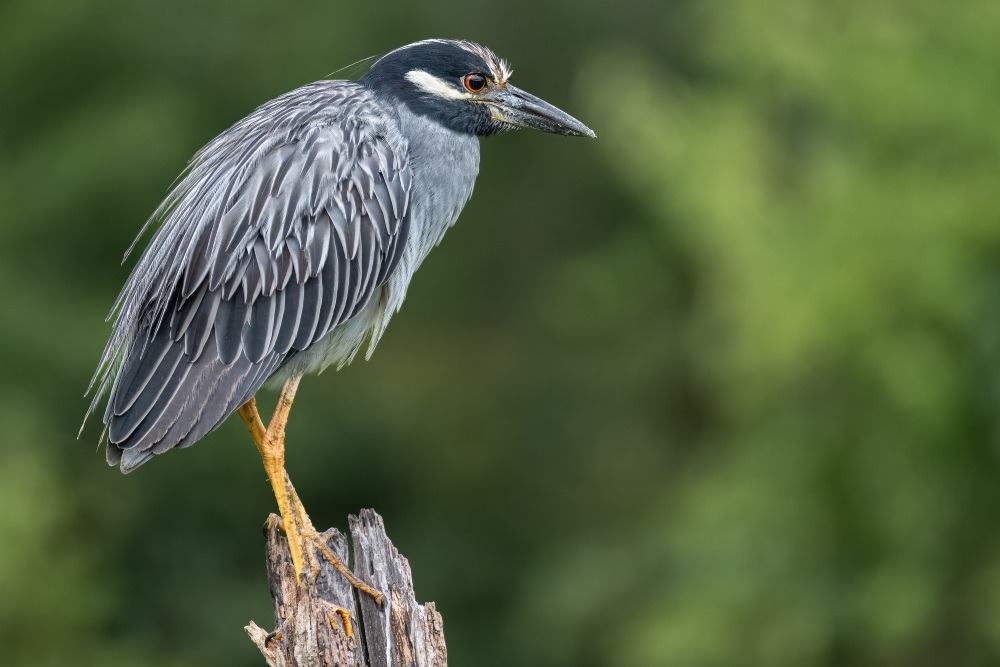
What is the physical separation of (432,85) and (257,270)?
1201mm

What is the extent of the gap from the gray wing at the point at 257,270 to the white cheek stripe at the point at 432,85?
12.4 inches

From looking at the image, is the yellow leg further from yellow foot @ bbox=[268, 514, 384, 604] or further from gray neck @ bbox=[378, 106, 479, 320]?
gray neck @ bbox=[378, 106, 479, 320]

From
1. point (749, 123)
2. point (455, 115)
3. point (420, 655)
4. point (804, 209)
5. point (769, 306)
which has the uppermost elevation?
point (749, 123)

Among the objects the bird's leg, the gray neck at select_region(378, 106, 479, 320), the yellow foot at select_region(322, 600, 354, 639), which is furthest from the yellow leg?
the gray neck at select_region(378, 106, 479, 320)

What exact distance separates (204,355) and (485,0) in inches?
408

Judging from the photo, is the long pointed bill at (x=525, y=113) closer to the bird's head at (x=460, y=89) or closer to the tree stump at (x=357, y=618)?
the bird's head at (x=460, y=89)

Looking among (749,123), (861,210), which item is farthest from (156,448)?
(749,123)

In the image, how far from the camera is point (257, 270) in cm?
557

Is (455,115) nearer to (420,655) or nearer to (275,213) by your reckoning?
(275,213)

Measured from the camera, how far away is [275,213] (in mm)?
5625

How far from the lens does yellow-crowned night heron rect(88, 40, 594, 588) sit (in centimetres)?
537

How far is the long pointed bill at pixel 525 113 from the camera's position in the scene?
620 cm

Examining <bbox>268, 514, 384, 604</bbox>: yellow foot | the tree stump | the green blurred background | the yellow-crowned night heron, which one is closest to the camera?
the tree stump

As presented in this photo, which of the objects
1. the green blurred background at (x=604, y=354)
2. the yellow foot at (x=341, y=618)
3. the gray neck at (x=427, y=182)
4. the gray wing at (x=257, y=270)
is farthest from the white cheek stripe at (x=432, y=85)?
the green blurred background at (x=604, y=354)
